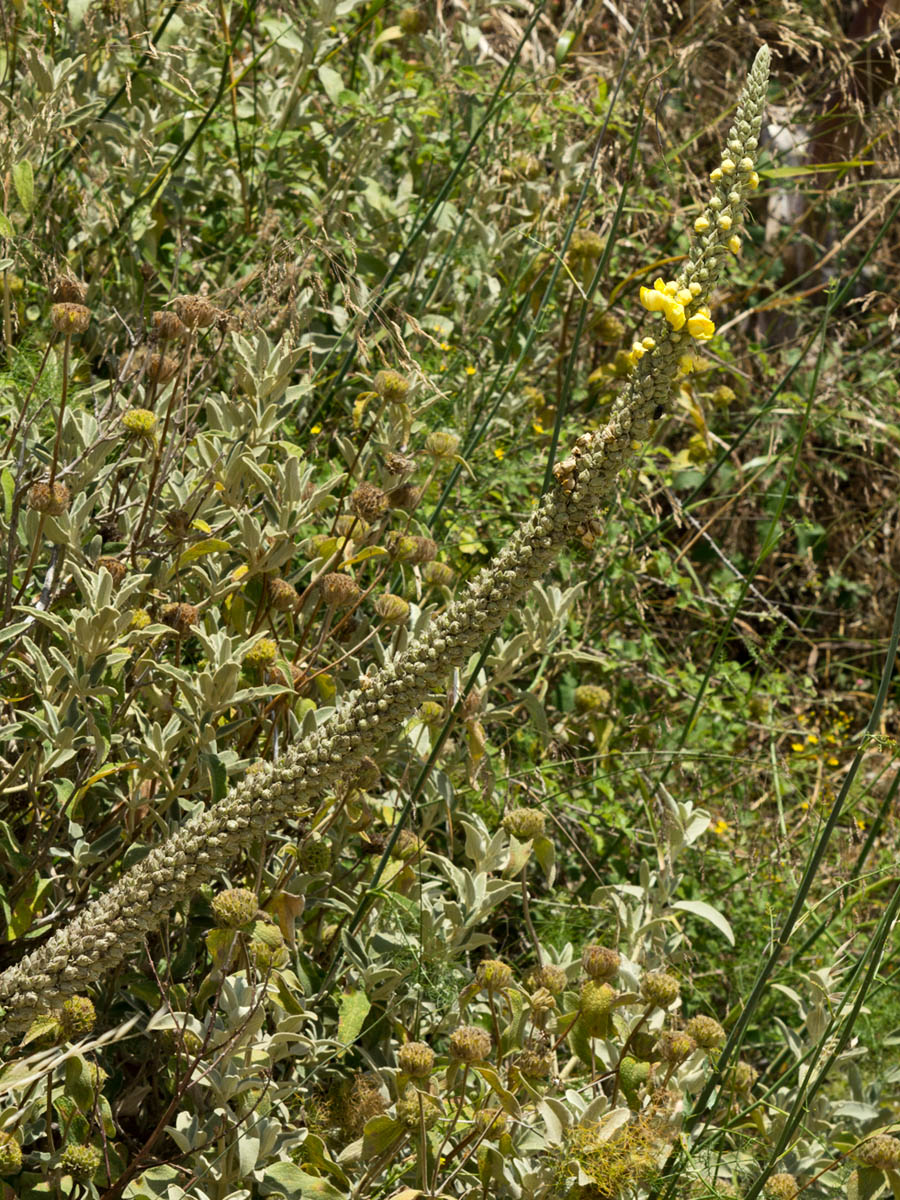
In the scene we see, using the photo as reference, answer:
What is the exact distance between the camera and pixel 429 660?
130 cm

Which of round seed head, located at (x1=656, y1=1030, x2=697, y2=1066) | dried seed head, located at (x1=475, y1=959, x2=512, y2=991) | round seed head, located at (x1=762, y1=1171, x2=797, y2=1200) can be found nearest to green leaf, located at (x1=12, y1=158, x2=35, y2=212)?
dried seed head, located at (x1=475, y1=959, x2=512, y2=991)

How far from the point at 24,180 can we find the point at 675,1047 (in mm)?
1775

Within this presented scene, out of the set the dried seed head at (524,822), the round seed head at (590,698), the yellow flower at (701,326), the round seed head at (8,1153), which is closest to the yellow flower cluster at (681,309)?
the yellow flower at (701,326)

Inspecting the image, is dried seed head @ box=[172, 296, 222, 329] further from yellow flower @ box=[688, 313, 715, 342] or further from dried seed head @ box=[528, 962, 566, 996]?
dried seed head @ box=[528, 962, 566, 996]

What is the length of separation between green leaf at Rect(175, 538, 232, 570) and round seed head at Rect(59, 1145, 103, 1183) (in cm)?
81

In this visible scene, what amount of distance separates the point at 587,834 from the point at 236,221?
1.63 meters

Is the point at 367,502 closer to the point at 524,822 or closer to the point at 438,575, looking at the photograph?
the point at 438,575

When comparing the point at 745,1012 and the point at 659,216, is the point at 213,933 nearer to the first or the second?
the point at 745,1012

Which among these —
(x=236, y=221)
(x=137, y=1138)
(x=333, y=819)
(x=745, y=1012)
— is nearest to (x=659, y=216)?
(x=236, y=221)

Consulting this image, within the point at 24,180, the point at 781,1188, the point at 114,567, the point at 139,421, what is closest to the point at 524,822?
the point at 781,1188

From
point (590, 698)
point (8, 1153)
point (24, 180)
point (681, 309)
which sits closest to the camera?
point (681, 309)

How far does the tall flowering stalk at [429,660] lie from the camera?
1186 millimetres

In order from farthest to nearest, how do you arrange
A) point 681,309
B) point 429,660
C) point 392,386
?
point 392,386 → point 429,660 → point 681,309

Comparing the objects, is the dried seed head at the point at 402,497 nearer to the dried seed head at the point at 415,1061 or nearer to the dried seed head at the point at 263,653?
the dried seed head at the point at 263,653
